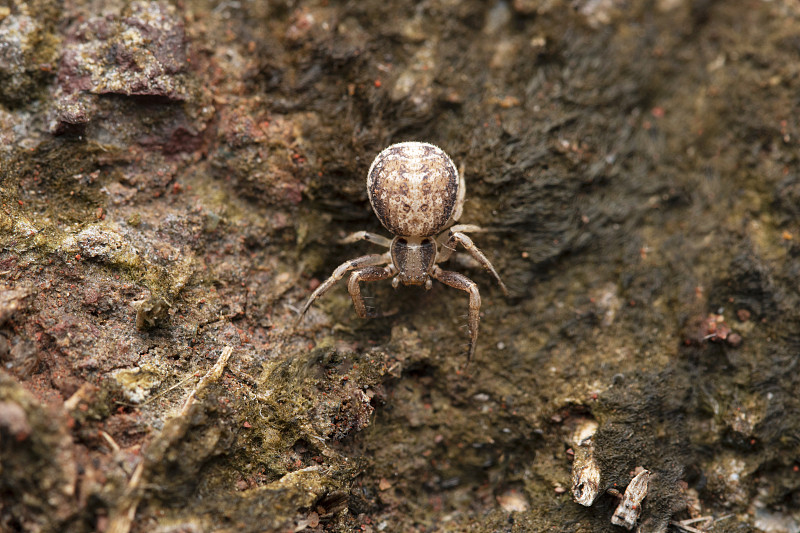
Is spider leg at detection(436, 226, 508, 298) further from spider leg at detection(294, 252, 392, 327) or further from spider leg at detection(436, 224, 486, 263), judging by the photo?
spider leg at detection(294, 252, 392, 327)

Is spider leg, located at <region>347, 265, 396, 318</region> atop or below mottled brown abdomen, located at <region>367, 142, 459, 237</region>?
below

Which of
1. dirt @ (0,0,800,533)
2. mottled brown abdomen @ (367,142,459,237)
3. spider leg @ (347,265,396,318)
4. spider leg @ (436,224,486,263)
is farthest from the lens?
spider leg @ (436,224,486,263)

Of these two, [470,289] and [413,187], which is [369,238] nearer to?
[413,187]

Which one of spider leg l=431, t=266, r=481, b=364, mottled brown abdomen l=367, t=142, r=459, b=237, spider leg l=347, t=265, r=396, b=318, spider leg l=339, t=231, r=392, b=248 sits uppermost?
mottled brown abdomen l=367, t=142, r=459, b=237

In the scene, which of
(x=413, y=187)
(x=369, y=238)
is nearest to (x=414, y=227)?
(x=413, y=187)

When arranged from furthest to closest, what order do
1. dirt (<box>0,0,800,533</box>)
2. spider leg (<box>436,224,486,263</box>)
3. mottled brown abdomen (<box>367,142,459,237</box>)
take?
spider leg (<box>436,224,486,263</box>), mottled brown abdomen (<box>367,142,459,237</box>), dirt (<box>0,0,800,533</box>)

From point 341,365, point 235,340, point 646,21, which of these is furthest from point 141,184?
point 646,21

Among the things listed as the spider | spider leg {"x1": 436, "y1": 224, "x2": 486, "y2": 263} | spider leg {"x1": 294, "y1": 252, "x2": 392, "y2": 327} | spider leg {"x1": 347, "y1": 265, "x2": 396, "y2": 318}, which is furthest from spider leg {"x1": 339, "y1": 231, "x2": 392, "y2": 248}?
spider leg {"x1": 436, "y1": 224, "x2": 486, "y2": 263}

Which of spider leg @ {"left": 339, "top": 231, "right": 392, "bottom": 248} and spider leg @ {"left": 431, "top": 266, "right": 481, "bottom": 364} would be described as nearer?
spider leg @ {"left": 431, "top": 266, "right": 481, "bottom": 364}
